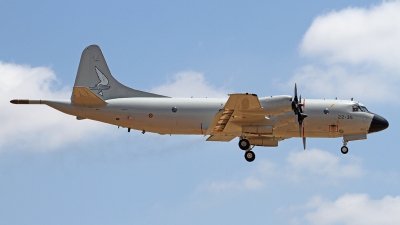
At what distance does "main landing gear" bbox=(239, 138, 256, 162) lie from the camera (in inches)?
1715

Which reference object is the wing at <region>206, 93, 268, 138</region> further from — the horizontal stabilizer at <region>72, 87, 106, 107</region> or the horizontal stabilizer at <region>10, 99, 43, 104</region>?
the horizontal stabilizer at <region>10, 99, 43, 104</region>

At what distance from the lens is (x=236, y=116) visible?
136ft

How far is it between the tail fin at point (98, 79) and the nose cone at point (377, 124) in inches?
528

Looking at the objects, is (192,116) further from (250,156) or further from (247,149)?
(250,156)

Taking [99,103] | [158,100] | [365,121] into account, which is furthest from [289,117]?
[99,103]

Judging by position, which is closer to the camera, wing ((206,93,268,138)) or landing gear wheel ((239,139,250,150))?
wing ((206,93,268,138))

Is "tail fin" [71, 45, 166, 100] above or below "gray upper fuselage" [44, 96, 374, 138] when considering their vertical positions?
above

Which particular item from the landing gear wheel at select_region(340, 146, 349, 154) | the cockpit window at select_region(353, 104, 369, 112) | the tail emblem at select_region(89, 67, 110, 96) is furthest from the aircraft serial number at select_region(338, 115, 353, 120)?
the tail emblem at select_region(89, 67, 110, 96)

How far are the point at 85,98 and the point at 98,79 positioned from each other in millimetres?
3299

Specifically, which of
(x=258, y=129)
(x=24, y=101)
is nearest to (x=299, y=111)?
(x=258, y=129)

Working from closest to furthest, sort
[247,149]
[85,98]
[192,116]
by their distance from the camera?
[85,98]
[192,116]
[247,149]

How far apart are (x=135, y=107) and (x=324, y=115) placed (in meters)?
11.3

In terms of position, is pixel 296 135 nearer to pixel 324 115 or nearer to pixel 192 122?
pixel 324 115

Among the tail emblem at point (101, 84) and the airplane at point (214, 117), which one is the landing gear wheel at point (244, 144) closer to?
the airplane at point (214, 117)
